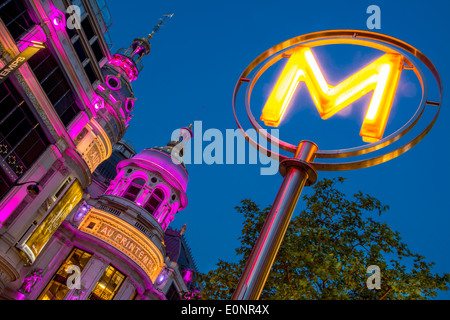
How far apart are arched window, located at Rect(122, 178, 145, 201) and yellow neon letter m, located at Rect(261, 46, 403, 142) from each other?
32.2 meters

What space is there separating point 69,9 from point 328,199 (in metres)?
20.9

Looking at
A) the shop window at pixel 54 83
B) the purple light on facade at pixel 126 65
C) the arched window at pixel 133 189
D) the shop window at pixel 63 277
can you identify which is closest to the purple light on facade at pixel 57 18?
the shop window at pixel 54 83

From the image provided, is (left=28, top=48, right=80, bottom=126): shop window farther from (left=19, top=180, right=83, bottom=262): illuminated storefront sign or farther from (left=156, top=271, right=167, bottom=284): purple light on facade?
(left=156, top=271, right=167, bottom=284): purple light on facade

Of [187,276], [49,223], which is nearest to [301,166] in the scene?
[49,223]

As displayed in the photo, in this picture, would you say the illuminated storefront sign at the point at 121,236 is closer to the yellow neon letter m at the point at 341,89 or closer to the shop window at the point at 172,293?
the shop window at the point at 172,293

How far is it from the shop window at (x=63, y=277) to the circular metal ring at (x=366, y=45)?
25974mm

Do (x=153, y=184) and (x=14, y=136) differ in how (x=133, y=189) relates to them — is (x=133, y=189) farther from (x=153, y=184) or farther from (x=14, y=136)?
(x=14, y=136)

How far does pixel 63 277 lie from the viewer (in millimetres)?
25969

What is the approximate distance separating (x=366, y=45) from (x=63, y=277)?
90.7 ft

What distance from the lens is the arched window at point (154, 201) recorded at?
114 feet

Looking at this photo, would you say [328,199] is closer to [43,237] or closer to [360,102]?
[360,102]

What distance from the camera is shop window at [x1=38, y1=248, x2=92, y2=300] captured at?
25141 millimetres
